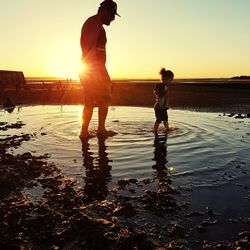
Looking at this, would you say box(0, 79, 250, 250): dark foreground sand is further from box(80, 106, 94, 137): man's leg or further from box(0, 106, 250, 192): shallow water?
box(80, 106, 94, 137): man's leg

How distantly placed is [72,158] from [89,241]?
3.23 meters

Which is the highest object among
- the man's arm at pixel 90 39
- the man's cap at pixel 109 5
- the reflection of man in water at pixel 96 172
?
the man's cap at pixel 109 5

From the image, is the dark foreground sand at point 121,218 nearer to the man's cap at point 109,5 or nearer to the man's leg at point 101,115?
the man's leg at point 101,115

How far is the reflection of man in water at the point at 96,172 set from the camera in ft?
14.7

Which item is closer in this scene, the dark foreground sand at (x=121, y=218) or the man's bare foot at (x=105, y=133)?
the dark foreground sand at (x=121, y=218)

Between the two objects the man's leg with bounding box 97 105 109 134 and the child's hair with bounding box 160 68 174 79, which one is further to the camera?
the child's hair with bounding box 160 68 174 79

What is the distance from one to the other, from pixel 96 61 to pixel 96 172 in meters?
3.70

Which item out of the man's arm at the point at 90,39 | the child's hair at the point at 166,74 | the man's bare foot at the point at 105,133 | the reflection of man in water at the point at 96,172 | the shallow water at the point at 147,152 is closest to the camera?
the reflection of man in water at the point at 96,172

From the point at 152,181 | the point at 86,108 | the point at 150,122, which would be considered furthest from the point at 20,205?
the point at 150,122

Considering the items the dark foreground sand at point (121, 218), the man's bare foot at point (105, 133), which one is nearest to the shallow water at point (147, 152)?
the man's bare foot at point (105, 133)

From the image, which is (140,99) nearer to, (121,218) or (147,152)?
(147,152)

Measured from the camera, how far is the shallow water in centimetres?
529

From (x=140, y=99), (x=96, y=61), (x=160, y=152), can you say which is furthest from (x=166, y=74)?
(x=140, y=99)

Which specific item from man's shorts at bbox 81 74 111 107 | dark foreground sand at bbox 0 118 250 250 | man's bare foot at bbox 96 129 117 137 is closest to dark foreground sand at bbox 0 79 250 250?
dark foreground sand at bbox 0 118 250 250
